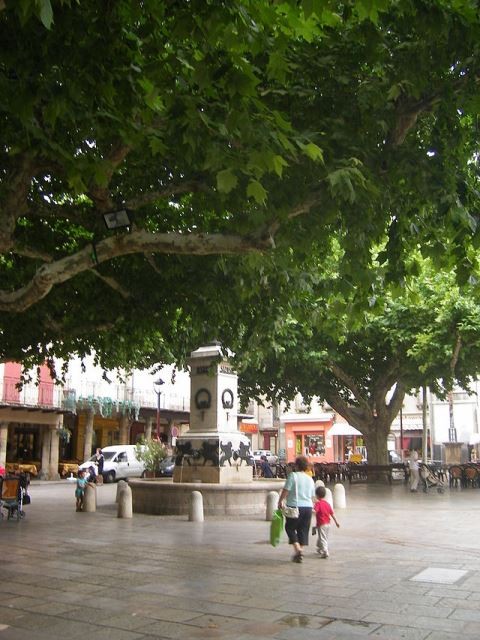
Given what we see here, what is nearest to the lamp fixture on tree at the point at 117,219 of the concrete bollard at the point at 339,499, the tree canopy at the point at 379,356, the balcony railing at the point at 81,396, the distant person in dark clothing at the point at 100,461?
the tree canopy at the point at 379,356

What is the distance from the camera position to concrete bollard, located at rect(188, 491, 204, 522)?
554 inches

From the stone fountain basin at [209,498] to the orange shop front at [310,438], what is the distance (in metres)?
40.8

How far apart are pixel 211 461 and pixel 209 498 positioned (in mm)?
1134

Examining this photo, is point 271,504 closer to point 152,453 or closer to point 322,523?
point 322,523

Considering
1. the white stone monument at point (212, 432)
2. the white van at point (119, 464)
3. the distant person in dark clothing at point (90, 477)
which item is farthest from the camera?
the white van at point (119, 464)

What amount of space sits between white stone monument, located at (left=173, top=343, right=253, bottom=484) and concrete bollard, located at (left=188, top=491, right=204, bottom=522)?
5.52 ft

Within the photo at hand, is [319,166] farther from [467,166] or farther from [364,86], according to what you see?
[467,166]

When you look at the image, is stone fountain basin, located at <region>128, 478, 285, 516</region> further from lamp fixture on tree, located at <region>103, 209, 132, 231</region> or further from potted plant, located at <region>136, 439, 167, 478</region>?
lamp fixture on tree, located at <region>103, 209, 132, 231</region>

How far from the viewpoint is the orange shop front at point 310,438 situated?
56.2m

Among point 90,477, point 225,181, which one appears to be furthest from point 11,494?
point 225,181

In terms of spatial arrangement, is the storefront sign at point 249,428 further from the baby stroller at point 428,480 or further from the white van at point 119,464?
the baby stroller at point 428,480

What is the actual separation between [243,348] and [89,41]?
A: 9630 mm

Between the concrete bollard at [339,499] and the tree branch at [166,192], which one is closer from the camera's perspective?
the tree branch at [166,192]

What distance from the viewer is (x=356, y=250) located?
8.16 m
